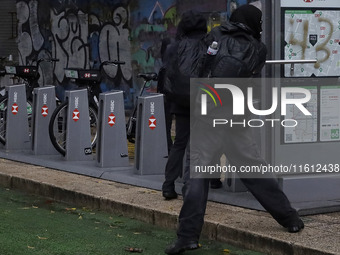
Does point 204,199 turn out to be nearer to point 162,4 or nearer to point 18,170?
point 18,170

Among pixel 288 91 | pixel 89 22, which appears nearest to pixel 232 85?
pixel 288 91

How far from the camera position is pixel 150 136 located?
9703 mm

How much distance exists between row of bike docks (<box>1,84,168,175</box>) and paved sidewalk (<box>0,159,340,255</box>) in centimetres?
58

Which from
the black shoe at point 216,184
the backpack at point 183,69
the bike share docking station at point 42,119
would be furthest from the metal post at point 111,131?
the backpack at point 183,69

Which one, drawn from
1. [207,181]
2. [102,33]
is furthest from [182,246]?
[102,33]

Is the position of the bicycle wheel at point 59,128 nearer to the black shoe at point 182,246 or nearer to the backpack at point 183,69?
the backpack at point 183,69

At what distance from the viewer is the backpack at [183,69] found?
23.8 feet

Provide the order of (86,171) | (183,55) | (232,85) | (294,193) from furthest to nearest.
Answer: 1. (86,171)
2. (294,193)
3. (183,55)
4. (232,85)

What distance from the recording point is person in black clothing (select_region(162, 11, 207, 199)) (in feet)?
25.0

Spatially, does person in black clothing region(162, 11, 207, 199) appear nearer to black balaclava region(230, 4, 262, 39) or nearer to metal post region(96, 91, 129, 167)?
black balaclava region(230, 4, 262, 39)

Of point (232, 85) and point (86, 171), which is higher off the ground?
point (232, 85)

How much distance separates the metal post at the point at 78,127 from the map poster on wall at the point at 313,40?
3862 millimetres

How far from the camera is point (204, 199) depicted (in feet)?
21.2

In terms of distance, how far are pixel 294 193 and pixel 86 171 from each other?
282 centimetres
